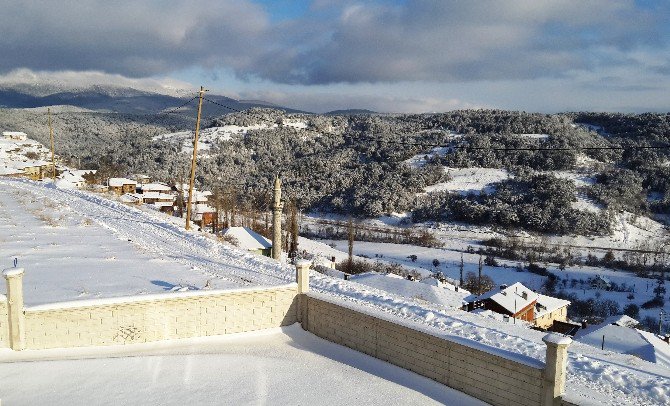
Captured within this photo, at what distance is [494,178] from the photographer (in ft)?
246

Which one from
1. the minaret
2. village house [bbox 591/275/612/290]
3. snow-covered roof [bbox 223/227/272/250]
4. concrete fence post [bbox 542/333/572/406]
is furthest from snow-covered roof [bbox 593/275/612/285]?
concrete fence post [bbox 542/333/572/406]

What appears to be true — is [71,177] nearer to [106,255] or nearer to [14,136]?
[106,255]

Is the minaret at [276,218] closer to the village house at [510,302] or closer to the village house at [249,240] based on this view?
the village house at [249,240]

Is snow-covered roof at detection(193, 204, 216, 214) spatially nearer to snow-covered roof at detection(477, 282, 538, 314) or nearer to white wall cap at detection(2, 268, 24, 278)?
snow-covered roof at detection(477, 282, 538, 314)

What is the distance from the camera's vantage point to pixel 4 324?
8.20m

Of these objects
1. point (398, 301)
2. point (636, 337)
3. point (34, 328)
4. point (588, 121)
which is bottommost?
point (636, 337)

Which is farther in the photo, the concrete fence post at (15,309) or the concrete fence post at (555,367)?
the concrete fence post at (15,309)

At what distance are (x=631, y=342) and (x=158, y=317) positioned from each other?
65.3 ft

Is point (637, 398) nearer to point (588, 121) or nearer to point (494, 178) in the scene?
point (494, 178)

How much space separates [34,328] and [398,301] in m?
8.46

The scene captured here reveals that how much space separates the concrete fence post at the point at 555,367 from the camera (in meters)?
6.35

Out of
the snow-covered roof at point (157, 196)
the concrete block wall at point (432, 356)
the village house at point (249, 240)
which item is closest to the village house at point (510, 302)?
the village house at point (249, 240)

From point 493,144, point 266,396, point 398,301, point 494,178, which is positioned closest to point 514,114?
point 493,144

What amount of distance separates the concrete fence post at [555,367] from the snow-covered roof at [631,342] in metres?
15.7
